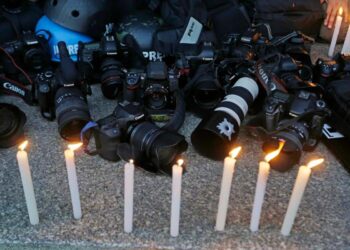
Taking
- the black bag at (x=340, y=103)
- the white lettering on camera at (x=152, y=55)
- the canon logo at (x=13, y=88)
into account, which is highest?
the black bag at (x=340, y=103)

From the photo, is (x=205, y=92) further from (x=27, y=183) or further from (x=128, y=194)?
(x=27, y=183)

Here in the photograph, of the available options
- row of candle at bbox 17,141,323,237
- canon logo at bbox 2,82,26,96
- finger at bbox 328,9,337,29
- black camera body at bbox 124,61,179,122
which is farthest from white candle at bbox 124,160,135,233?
finger at bbox 328,9,337,29

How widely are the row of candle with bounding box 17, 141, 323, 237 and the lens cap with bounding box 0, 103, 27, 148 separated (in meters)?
0.42

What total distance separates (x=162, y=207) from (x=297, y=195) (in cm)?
42

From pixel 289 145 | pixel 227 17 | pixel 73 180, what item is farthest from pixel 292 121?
pixel 227 17

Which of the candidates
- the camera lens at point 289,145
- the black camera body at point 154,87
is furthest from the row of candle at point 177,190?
the black camera body at point 154,87

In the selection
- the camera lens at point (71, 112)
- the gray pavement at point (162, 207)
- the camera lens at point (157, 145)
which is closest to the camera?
the gray pavement at point (162, 207)

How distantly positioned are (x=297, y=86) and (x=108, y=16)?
3.46ft

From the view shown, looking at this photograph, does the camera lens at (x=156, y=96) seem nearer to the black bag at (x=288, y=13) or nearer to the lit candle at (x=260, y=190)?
the lit candle at (x=260, y=190)

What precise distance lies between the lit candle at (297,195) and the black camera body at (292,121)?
0.26 metres

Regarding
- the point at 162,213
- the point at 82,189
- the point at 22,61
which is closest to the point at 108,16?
the point at 22,61

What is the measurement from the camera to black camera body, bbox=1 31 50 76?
77.7 inches

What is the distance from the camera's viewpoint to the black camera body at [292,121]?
151 cm

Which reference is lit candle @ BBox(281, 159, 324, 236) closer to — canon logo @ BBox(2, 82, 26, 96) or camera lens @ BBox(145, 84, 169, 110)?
camera lens @ BBox(145, 84, 169, 110)
